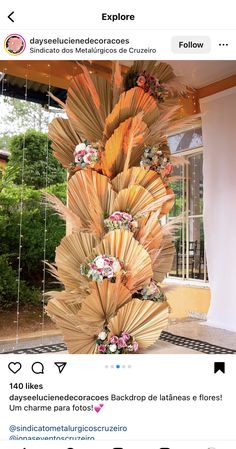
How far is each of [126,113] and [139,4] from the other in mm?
728

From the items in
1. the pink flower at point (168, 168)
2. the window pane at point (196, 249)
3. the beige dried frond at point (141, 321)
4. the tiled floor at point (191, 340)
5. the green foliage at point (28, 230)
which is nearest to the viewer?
the beige dried frond at point (141, 321)

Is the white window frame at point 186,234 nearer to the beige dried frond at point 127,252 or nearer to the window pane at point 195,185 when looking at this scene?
the window pane at point 195,185

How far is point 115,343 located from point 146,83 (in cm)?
89

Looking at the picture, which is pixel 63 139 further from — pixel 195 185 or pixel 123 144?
pixel 195 185

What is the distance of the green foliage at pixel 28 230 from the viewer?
9.93 ft

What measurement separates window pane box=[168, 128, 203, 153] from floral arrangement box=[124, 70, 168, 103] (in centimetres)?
179

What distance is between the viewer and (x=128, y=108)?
4.24 feet

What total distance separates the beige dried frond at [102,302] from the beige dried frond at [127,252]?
63 mm

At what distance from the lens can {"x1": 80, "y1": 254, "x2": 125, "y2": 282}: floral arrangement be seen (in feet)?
3.79

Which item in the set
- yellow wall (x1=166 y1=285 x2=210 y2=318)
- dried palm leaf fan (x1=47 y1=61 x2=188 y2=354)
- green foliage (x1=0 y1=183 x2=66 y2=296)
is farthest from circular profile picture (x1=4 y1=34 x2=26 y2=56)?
yellow wall (x1=166 y1=285 x2=210 y2=318)
